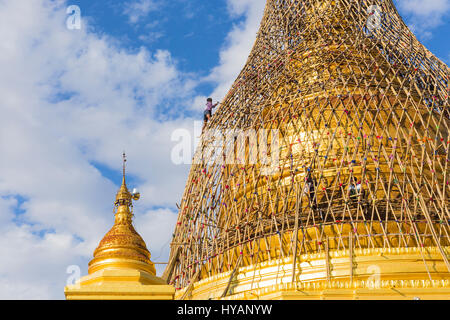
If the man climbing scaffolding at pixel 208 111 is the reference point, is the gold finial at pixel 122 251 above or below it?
below

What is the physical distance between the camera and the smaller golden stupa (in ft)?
39.1

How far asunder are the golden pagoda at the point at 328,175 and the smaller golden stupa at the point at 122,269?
1493mm

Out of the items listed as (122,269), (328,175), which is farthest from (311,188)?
(122,269)

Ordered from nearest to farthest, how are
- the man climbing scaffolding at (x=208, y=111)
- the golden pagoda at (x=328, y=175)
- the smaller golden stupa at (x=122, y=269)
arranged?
the smaller golden stupa at (x=122, y=269) → the golden pagoda at (x=328, y=175) → the man climbing scaffolding at (x=208, y=111)

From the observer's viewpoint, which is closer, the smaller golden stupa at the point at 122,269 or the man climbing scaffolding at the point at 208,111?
the smaller golden stupa at the point at 122,269

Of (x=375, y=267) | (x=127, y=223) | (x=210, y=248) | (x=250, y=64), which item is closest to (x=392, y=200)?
(x=375, y=267)

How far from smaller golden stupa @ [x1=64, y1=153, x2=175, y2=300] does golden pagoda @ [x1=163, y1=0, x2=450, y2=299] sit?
58.8 inches

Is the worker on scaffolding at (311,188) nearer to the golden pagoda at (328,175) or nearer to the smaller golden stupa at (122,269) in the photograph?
the golden pagoda at (328,175)

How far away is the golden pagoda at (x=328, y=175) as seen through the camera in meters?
13.2

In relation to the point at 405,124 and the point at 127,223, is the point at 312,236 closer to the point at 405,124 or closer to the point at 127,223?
the point at 405,124

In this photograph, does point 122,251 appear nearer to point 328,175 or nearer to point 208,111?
point 208,111

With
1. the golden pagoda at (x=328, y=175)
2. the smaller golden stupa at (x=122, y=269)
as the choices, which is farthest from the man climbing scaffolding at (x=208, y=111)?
the smaller golden stupa at (x=122, y=269)

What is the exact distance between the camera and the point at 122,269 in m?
14.1

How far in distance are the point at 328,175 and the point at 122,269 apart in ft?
20.2
